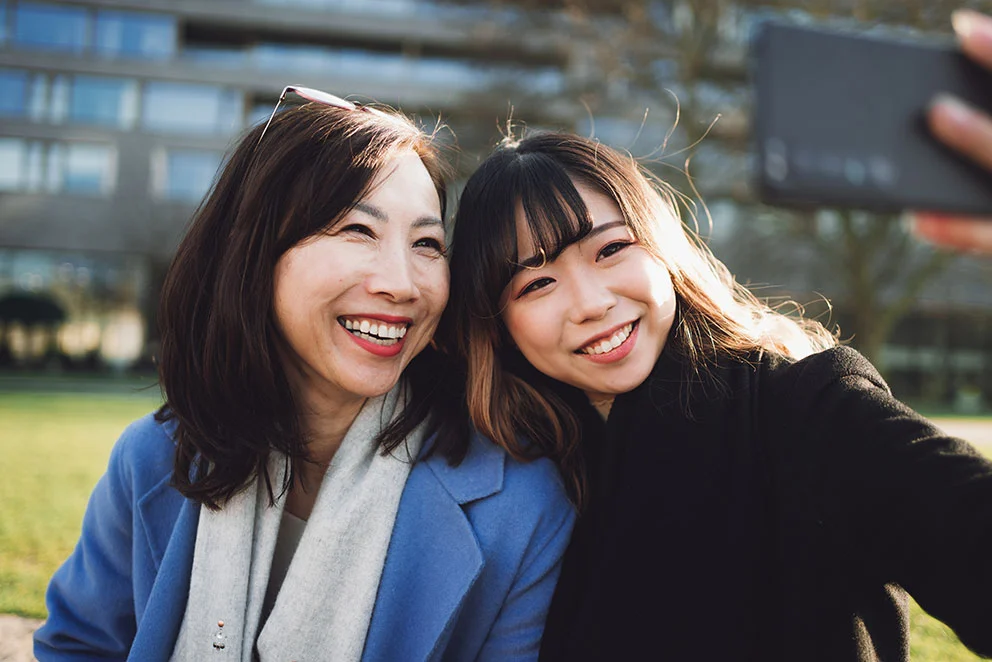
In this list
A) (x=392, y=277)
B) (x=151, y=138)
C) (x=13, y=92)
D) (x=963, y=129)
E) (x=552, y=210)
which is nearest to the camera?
(x=963, y=129)

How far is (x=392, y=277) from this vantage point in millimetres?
2041

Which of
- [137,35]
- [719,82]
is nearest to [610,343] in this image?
[719,82]

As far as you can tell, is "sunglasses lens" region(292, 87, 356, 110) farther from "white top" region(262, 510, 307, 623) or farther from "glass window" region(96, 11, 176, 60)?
"glass window" region(96, 11, 176, 60)

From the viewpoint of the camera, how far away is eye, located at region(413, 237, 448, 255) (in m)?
2.20

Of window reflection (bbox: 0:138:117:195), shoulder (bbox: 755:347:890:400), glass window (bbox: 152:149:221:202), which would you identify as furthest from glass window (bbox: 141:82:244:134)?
shoulder (bbox: 755:347:890:400)

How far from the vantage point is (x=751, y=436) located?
1.87 metres

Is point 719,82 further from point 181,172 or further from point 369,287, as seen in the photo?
point 181,172

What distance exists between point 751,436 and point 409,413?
1.04 metres

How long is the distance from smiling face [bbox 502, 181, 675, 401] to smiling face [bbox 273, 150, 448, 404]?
0.93 feet

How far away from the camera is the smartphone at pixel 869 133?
2.82 ft

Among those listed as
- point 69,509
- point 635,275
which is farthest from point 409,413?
point 69,509

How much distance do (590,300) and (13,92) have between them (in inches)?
1239

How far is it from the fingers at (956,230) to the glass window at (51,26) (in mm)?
31824

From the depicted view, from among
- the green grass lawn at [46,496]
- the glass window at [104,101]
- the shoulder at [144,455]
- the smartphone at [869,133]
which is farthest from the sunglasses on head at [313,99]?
the glass window at [104,101]
